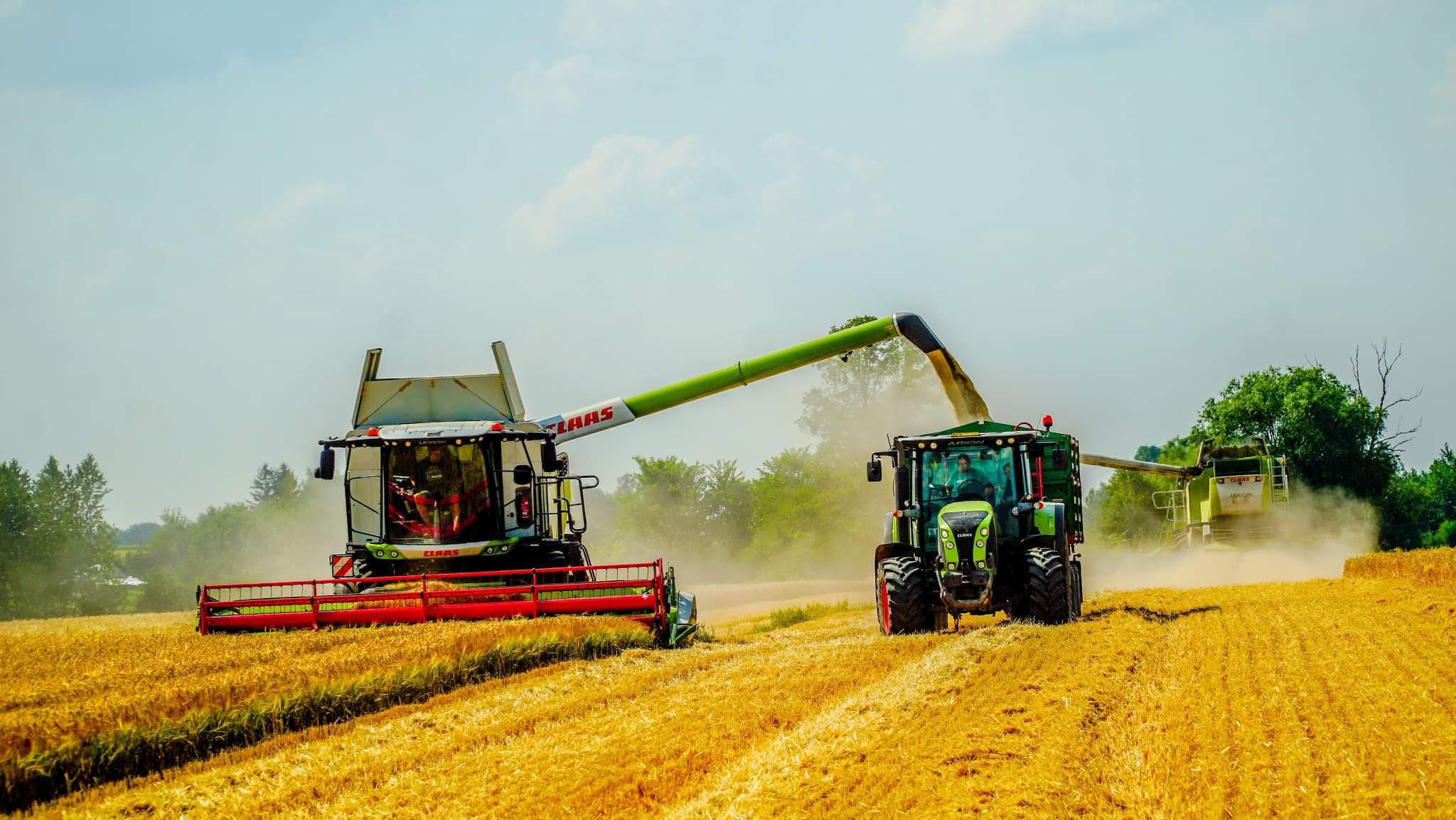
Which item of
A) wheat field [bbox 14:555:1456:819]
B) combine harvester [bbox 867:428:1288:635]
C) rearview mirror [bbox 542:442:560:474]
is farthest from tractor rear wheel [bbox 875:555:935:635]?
rearview mirror [bbox 542:442:560:474]

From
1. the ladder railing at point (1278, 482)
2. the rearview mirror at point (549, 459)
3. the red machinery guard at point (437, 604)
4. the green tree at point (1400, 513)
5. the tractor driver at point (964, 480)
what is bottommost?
the green tree at point (1400, 513)

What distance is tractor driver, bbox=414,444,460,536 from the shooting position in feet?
50.0

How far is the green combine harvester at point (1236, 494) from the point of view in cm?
2936

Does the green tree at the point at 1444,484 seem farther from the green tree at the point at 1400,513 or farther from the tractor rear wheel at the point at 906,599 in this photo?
the tractor rear wheel at the point at 906,599

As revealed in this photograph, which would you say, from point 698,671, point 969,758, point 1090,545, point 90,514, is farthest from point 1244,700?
point 90,514

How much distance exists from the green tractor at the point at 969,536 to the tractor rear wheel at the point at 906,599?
0.01m

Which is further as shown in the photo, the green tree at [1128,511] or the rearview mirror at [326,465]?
the green tree at [1128,511]

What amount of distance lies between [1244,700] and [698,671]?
504 centimetres

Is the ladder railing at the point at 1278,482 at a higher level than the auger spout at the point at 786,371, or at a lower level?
lower

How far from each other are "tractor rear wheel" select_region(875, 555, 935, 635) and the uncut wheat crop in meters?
3.09

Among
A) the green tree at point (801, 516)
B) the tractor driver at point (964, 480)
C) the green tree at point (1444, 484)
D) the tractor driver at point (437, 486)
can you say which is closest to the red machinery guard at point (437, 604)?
the tractor driver at point (437, 486)

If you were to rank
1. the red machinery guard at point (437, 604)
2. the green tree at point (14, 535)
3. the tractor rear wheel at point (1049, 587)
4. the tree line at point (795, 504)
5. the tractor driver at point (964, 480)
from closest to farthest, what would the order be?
the red machinery guard at point (437, 604), the tractor rear wheel at point (1049, 587), the tractor driver at point (964, 480), the tree line at point (795, 504), the green tree at point (14, 535)

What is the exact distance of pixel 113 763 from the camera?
27.0ft

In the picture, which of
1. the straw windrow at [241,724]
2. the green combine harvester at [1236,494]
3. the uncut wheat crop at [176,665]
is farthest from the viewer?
the green combine harvester at [1236,494]
